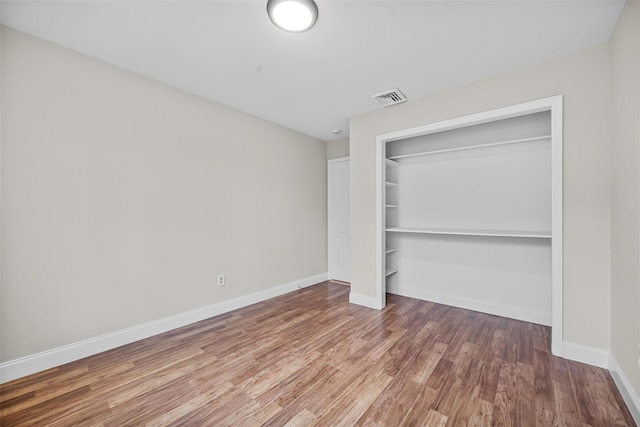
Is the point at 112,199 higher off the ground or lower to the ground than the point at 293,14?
lower

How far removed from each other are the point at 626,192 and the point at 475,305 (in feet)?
6.64

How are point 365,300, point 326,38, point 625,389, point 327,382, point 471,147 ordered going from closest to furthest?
point 625,389
point 327,382
point 326,38
point 471,147
point 365,300

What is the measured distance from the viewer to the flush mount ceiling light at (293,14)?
1.67 meters

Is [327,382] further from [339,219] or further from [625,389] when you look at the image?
[339,219]

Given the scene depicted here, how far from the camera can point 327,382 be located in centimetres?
192

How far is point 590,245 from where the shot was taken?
6.99 ft

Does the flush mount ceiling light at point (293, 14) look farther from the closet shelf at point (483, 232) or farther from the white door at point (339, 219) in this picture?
the white door at point (339, 219)

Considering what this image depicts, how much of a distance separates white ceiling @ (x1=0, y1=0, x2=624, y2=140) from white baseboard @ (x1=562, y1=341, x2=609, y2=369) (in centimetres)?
248

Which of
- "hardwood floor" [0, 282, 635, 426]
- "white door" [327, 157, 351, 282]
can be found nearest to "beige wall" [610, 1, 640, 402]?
"hardwood floor" [0, 282, 635, 426]

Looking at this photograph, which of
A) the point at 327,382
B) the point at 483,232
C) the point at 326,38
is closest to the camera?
the point at 327,382

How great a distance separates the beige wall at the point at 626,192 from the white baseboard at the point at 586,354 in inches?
4.0

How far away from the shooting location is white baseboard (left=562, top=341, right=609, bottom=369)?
6.80ft

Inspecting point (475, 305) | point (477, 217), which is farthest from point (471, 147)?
point (475, 305)

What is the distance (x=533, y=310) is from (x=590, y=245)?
1.17m
